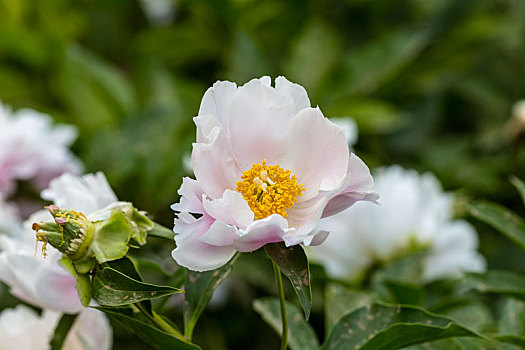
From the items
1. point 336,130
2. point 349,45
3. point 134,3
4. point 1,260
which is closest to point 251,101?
point 336,130

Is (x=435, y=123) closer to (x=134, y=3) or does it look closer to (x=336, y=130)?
(x=134, y=3)

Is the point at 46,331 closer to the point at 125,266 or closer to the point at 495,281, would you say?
the point at 125,266

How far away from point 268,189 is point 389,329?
11 centimetres

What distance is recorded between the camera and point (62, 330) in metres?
0.45

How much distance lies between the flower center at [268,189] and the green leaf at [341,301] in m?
0.19

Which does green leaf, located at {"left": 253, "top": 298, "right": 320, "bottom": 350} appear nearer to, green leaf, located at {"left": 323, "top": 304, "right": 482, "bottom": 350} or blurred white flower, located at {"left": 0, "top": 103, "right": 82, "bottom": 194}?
green leaf, located at {"left": 323, "top": 304, "right": 482, "bottom": 350}

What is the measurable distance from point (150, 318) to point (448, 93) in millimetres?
966

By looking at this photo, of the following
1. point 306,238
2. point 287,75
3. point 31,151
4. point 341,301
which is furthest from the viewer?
point 287,75

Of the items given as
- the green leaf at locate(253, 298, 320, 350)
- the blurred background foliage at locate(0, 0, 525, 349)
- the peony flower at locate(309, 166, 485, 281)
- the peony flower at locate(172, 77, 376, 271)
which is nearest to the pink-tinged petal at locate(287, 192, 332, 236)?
the peony flower at locate(172, 77, 376, 271)

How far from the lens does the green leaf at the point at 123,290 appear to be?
1.16 ft

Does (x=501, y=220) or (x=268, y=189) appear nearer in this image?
(x=268, y=189)

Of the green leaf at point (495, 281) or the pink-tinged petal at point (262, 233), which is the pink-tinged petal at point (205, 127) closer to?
the pink-tinged petal at point (262, 233)

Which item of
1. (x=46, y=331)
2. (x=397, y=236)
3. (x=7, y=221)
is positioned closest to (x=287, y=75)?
(x=397, y=236)

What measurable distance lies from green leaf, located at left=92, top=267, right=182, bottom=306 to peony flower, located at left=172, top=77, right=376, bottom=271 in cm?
2
